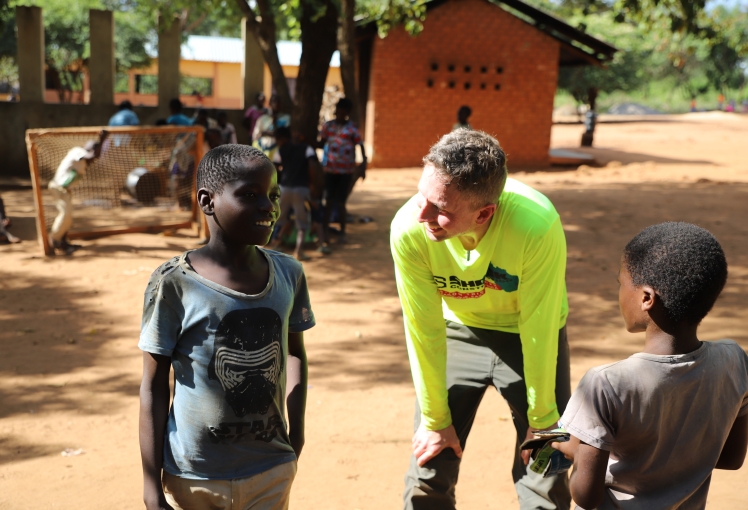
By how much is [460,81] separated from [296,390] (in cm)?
1583

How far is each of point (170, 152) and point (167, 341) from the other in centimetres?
949

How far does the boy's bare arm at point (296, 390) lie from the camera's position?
2.32 meters

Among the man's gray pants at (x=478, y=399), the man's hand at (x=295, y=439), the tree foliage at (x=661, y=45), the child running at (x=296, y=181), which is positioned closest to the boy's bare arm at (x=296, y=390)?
the man's hand at (x=295, y=439)

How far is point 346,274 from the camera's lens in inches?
331

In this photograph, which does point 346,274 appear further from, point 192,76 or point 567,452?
point 192,76

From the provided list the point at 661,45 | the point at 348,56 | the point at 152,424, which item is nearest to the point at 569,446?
the point at 152,424

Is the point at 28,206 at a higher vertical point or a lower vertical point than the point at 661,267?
lower

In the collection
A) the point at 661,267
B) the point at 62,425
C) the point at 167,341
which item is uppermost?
the point at 661,267

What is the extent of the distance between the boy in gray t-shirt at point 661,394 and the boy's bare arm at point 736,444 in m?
0.08

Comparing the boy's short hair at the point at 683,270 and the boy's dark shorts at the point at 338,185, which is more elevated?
the boy's short hair at the point at 683,270

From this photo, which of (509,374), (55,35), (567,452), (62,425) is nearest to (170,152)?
(62,425)

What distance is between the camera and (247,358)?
2129 mm

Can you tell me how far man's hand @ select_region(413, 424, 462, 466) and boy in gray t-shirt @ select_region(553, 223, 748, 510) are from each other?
2.89ft

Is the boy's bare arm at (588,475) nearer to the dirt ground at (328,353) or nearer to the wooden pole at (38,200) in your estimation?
the dirt ground at (328,353)
